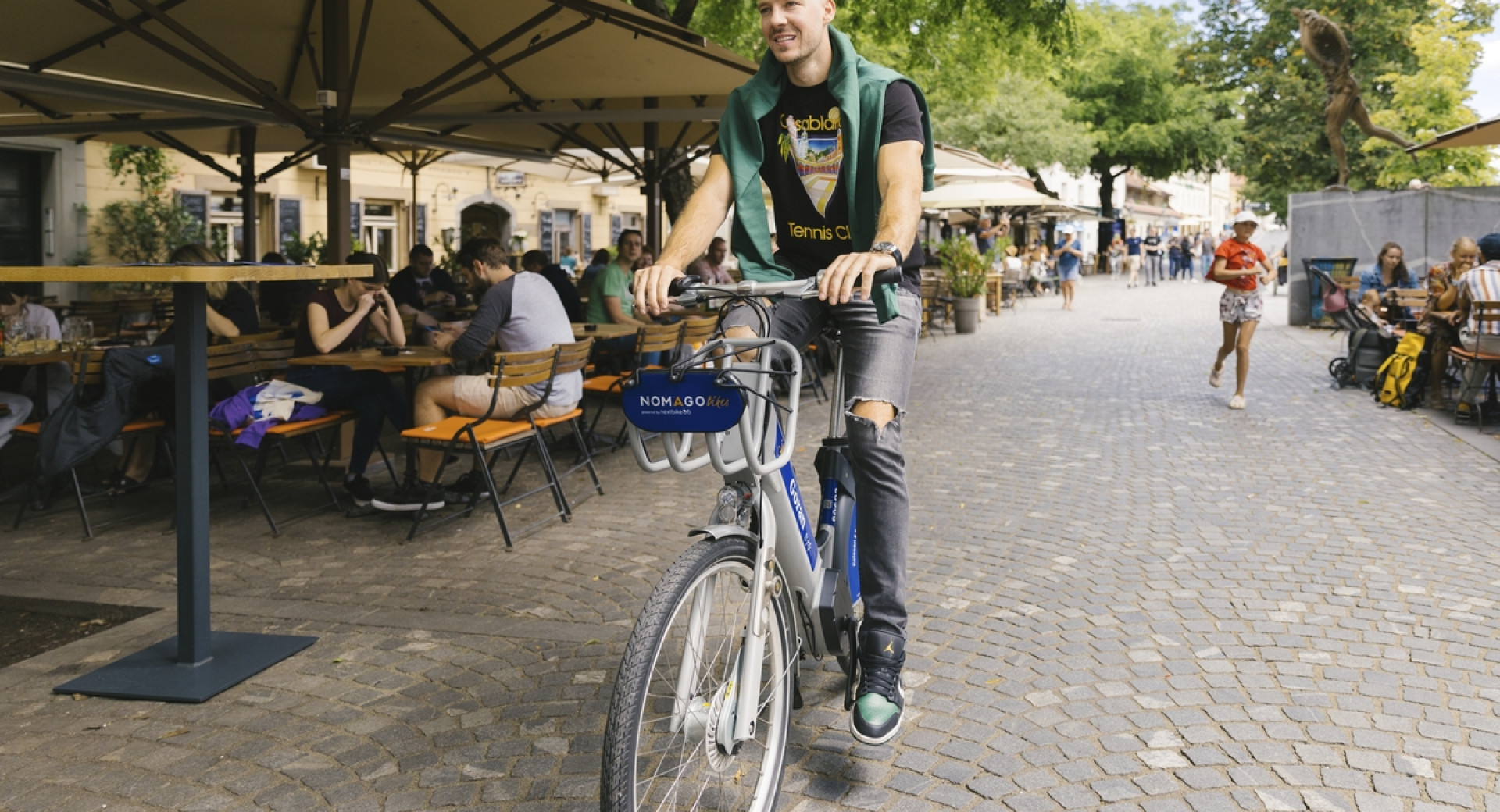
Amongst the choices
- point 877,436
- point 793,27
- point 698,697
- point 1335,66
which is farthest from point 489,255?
point 1335,66

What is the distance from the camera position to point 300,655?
445cm

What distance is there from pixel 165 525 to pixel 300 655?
262 centimetres

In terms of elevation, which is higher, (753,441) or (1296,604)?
(753,441)

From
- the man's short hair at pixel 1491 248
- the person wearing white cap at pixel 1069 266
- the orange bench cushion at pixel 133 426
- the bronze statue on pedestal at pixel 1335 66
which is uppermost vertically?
the bronze statue on pedestal at pixel 1335 66

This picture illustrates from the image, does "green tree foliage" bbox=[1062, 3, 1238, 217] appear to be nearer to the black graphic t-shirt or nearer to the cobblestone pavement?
the cobblestone pavement

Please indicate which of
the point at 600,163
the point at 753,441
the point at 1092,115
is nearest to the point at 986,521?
the point at 753,441

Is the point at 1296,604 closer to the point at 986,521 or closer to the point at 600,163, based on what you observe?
the point at 986,521

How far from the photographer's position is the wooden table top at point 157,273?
12.0 feet

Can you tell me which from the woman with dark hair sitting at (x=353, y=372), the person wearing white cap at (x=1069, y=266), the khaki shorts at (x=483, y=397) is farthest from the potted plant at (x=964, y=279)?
the khaki shorts at (x=483, y=397)

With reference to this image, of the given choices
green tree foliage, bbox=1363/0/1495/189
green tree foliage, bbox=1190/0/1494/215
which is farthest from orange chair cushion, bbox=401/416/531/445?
green tree foliage, bbox=1190/0/1494/215

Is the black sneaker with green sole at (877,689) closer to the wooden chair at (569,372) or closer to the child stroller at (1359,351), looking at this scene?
the wooden chair at (569,372)

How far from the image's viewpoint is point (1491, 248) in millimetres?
10250

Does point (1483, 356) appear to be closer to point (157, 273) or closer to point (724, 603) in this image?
point (724, 603)

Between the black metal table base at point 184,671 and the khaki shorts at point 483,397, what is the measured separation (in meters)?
2.18
